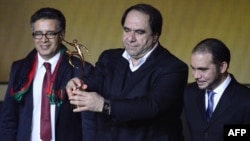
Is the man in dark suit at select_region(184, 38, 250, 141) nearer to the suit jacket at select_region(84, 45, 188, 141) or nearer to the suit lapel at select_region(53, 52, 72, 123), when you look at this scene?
the suit jacket at select_region(84, 45, 188, 141)

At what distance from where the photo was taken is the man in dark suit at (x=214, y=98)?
1.93 meters

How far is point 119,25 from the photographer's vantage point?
4168 millimetres

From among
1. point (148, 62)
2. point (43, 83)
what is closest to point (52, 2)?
point (43, 83)

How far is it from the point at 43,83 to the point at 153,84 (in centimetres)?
49

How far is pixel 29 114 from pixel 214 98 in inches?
28.4

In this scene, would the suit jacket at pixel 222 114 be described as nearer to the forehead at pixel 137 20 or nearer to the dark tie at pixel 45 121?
the forehead at pixel 137 20

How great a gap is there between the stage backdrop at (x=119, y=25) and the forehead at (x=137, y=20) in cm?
220

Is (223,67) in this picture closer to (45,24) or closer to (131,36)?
(131,36)

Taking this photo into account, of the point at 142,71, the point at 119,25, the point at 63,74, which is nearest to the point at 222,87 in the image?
the point at 142,71

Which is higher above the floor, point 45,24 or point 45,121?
point 45,24

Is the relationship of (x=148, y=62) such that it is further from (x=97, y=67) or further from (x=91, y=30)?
(x=91, y=30)

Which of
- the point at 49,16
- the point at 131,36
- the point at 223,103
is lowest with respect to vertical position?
the point at 223,103
